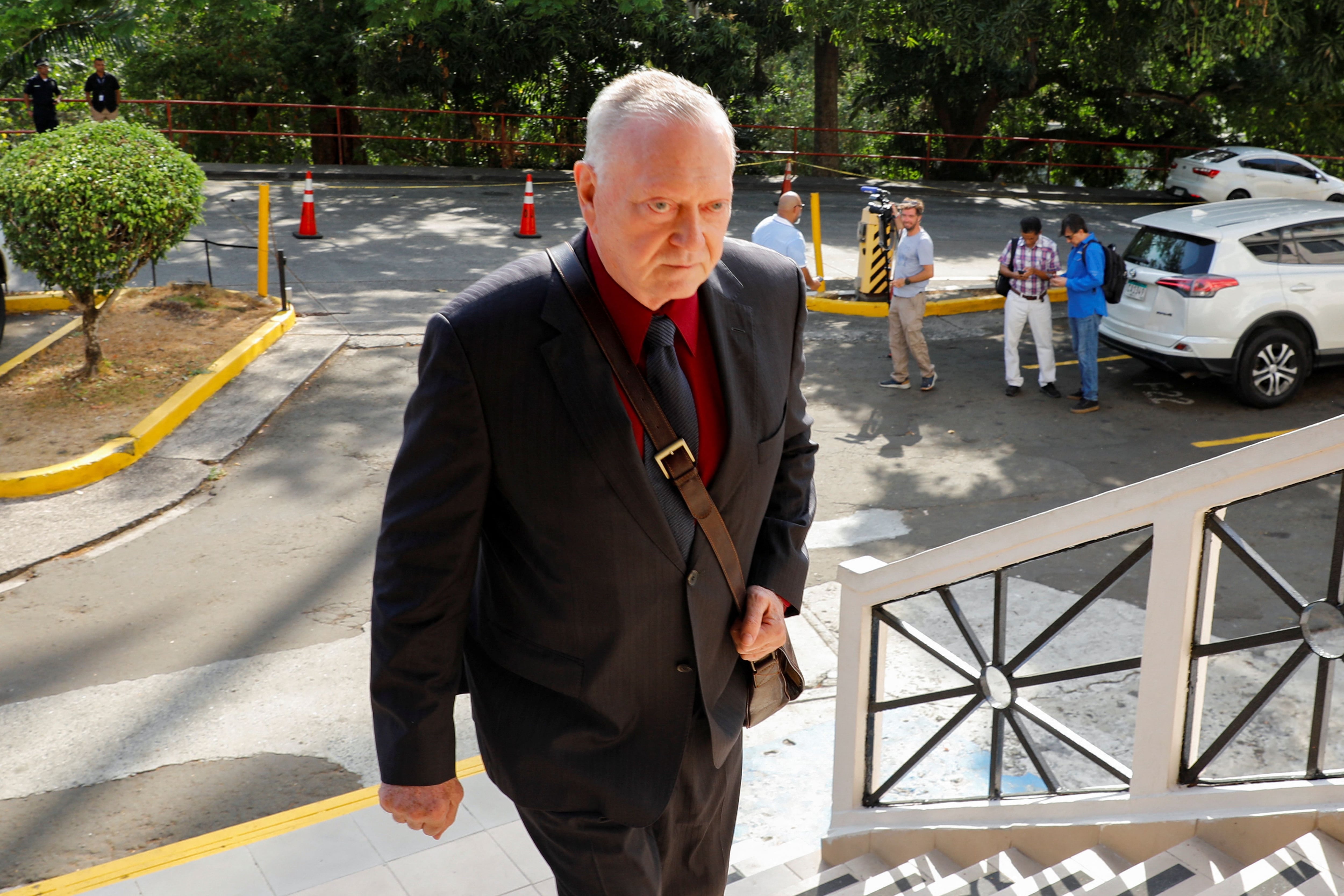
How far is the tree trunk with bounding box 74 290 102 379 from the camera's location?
9398 millimetres

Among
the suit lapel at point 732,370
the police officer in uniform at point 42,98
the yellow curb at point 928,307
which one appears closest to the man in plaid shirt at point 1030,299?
the yellow curb at point 928,307

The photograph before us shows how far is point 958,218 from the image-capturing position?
20844 mm

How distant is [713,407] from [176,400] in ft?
26.6

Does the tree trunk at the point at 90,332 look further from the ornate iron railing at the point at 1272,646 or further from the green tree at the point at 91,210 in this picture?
the ornate iron railing at the point at 1272,646

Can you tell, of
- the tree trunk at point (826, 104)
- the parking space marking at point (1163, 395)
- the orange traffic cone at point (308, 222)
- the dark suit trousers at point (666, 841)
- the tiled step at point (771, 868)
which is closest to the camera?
the dark suit trousers at point (666, 841)

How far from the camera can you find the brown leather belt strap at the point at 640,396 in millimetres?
2133

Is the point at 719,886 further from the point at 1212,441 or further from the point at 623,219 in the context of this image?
the point at 1212,441

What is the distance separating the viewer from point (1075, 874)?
117 inches

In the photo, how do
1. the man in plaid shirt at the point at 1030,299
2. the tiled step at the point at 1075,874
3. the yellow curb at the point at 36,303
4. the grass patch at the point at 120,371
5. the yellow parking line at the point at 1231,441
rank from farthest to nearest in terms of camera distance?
Answer: the yellow curb at the point at 36,303
the man in plaid shirt at the point at 1030,299
the yellow parking line at the point at 1231,441
the grass patch at the point at 120,371
the tiled step at the point at 1075,874

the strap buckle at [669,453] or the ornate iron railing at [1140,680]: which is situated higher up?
the strap buckle at [669,453]

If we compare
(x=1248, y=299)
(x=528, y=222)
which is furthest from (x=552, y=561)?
(x=528, y=222)

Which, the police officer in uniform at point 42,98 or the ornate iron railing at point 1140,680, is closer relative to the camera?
the ornate iron railing at point 1140,680

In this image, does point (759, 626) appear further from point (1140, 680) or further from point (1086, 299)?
point (1086, 299)

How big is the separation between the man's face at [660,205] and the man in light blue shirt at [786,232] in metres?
8.40
